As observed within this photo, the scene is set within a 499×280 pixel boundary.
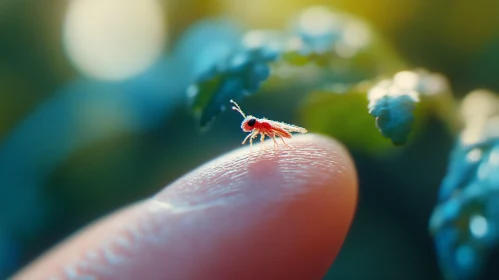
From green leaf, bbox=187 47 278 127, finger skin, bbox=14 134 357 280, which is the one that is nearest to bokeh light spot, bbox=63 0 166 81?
green leaf, bbox=187 47 278 127

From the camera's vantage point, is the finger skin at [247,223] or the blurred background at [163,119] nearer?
the finger skin at [247,223]

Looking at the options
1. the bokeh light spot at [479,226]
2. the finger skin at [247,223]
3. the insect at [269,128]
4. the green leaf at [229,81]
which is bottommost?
the bokeh light spot at [479,226]

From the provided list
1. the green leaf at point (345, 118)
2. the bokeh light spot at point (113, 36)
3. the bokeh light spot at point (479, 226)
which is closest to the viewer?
the bokeh light spot at point (479, 226)

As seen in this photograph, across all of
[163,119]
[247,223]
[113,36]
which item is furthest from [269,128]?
[113,36]

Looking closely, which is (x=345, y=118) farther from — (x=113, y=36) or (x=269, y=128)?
(x=113, y=36)

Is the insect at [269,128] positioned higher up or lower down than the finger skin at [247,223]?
higher up

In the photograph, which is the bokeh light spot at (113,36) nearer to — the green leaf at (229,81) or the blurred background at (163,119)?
the blurred background at (163,119)

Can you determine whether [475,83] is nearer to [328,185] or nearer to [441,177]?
[441,177]

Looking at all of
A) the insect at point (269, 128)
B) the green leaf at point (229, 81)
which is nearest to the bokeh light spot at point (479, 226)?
the insect at point (269, 128)
